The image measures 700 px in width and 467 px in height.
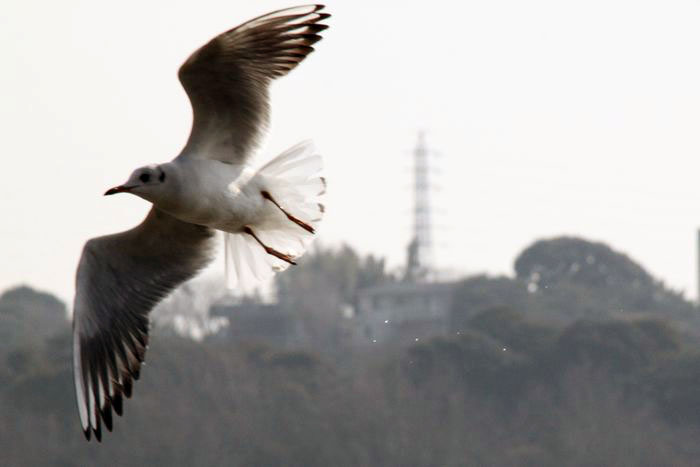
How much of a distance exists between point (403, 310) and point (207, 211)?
114ft

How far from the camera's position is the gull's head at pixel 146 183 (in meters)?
5.99

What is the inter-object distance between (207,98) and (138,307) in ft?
3.41

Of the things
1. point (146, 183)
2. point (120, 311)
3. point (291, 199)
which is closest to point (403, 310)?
point (120, 311)

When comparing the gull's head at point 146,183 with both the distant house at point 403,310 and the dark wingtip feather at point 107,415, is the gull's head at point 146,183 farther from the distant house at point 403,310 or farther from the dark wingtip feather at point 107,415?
the distant house at point 403,310

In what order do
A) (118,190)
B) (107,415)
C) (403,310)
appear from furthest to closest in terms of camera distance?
(403,310)
(107,415)
(118,190)

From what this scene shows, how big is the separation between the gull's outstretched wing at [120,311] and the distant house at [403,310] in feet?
102

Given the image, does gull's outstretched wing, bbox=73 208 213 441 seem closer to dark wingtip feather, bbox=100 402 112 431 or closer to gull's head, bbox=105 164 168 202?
dark wingtip feather, bbox=100 402 112 431

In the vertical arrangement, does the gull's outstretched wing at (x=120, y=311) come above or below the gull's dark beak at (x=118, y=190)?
below

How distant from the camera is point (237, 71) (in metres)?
6.20

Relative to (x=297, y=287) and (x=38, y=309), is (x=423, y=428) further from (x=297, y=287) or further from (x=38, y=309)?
(x=38, y=309)

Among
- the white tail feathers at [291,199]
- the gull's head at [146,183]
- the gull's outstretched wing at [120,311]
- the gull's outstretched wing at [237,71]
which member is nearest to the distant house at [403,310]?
the gull's outstretched wing at [120,311]

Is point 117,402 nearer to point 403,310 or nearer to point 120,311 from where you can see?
point 120,311

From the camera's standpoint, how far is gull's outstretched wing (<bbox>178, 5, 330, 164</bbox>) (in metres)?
6.11

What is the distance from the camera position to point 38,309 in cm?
4009
